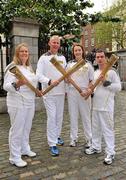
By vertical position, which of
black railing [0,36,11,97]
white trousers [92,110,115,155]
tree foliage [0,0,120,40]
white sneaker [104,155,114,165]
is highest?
tree foliage [0,0,120,40]

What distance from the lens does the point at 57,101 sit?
543 cm

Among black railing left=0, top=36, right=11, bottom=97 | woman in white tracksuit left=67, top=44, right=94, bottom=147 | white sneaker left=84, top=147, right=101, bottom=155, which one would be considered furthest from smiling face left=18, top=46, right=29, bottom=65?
black railing left=0, top=36, right=11, bottom=97

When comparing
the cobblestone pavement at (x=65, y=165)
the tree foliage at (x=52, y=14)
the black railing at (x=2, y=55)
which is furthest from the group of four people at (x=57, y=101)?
the tree foliage at (x=52, y=14)

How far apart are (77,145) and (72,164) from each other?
103cm

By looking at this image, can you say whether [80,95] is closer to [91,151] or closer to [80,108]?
[80,108]

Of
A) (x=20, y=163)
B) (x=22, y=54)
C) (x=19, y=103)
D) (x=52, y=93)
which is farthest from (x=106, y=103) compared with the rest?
(x=20, y=163)

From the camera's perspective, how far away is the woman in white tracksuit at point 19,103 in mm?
4648

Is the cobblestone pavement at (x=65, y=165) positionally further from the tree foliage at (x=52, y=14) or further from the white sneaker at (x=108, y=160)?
the tree foliage at (x=52, y=14)

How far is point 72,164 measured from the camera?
482cm

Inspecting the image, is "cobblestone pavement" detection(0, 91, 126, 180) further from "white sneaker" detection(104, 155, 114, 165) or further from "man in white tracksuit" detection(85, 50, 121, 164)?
"man in white tracksuit" detection(85, 50, 121, 164)

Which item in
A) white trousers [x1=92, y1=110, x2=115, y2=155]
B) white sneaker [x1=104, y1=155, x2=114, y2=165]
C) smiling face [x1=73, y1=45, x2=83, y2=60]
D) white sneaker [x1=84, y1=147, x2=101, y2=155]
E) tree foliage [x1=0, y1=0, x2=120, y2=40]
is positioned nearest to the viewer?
white sneaker [x1=104, y1=155, x2=114, y2=165]

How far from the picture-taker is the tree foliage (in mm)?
13055

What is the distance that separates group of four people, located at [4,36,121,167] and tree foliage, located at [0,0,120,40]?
21.9ft

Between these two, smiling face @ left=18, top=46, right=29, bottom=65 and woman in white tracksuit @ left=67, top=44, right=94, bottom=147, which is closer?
smiling face @ left=18, top=46, right=29, bottom=65
